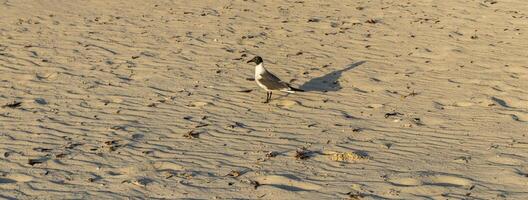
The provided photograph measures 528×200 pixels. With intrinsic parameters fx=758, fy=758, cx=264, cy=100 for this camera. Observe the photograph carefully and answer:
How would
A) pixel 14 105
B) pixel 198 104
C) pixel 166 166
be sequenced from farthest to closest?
pixel 198 104 → pixel 14 105 → pixel 166 166

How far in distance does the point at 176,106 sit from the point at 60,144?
7.12ft

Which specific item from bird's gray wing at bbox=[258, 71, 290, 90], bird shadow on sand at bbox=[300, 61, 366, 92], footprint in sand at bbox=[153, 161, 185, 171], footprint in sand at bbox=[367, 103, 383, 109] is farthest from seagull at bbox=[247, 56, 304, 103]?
footprint in sand at bbox=[153, 161, 185, 171]

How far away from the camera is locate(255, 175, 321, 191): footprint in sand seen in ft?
25.6

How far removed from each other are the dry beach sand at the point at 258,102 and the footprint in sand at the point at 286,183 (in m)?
0.02

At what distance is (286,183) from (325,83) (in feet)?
15.0

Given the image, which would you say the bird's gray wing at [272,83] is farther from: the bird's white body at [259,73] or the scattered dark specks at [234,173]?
the scattered dark specks at [234,173]

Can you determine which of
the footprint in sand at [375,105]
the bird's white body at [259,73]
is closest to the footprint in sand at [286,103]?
the bird's white body at [259,73]

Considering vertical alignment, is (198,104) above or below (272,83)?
below

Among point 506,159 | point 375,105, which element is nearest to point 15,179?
point 375,105

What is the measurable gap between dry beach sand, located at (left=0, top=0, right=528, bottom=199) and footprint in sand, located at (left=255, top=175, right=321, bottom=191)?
2 centimetres

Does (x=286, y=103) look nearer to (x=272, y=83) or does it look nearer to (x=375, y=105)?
(x=272, y=83)

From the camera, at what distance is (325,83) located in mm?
12273

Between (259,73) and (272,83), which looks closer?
(272,83)

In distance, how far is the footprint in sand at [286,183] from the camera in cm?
780
